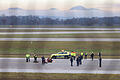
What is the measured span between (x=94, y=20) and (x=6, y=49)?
9.77m

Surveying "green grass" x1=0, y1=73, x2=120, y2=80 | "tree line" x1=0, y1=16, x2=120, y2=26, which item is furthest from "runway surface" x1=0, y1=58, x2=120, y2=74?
"tree line" x1=0, y1=16, x2=120, y2=26

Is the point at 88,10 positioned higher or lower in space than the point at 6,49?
higher

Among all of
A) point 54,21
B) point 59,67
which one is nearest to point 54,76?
point 59,67

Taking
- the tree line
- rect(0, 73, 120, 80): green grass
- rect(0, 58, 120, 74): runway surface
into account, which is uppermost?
the tree line

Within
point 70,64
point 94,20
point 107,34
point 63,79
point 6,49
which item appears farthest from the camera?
point 107,34

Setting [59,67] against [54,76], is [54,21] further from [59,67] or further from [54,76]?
[54,76]

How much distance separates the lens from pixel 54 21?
18.9 metres

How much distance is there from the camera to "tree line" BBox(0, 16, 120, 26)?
58.5ft

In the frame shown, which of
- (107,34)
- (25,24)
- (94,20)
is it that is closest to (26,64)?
(25,24)

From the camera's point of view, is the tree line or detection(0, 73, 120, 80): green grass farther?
the tree line

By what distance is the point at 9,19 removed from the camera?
18.2 meters

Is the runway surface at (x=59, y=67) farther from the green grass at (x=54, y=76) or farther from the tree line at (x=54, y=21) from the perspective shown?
the tree line at (x=54, y=21)

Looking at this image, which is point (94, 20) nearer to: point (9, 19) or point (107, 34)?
point (9, 19)

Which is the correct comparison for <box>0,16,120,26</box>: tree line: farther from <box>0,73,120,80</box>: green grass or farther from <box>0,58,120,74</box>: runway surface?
<box>0,73,120,80</box>: green grass
